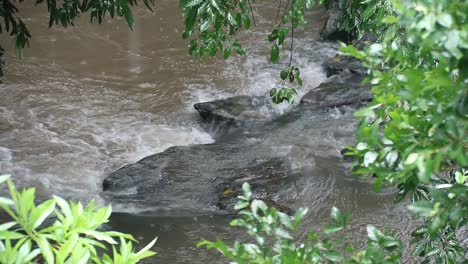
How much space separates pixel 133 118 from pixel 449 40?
602 centimetres

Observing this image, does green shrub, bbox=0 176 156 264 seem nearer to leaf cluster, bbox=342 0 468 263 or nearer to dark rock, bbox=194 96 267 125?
leaf cluster, bbox=342 0 468 263

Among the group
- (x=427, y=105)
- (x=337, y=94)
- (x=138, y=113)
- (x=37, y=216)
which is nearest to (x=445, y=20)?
(x=427, y=105)

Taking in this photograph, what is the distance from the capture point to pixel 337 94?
7289 mm

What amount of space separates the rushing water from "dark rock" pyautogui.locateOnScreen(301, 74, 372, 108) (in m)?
0.26

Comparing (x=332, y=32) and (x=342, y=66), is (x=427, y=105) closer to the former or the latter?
(x=342, y=66)

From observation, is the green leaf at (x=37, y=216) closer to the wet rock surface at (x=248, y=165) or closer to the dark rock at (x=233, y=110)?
the wet rock surface at (x=248, y=165)

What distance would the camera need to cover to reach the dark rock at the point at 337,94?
23.1 ft

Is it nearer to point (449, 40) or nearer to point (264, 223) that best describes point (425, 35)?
point (449, 40)

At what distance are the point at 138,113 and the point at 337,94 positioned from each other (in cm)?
217

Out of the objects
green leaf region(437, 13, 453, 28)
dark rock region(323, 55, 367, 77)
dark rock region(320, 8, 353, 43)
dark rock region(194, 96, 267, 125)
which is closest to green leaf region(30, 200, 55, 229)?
green leaf region(437, 13, 453, 28)

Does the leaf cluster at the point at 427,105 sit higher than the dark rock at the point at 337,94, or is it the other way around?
the leaf cluster at the point at 427,105

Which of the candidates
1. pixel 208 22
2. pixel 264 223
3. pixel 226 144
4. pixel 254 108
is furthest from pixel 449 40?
pixel 254 108

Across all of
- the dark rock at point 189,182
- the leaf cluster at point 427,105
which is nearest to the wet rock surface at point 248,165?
the dark rock at point 189,182

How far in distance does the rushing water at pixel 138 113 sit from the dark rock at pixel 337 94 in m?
0.26
